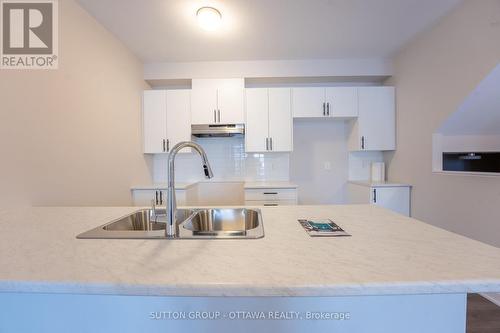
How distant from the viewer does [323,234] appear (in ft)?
2.79

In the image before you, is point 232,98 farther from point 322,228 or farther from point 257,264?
point 257,264

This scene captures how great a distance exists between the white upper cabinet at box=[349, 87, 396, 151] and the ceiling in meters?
0.50

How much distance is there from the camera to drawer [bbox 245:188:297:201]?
9.05 feet

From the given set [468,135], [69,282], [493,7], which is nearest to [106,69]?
[69,282]

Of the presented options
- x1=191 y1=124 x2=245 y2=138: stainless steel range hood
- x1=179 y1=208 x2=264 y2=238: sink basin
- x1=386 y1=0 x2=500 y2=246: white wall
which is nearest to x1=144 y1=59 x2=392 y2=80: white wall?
x1=386 y1=0 x2=500 y2=246: white wall

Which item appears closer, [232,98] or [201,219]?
[201,219]

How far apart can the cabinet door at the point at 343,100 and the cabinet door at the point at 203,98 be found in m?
1.57

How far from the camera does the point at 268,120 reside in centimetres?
296

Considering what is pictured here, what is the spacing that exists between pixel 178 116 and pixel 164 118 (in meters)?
0.20

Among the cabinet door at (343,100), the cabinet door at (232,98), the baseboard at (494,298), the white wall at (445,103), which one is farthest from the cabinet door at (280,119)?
the baseboard at (494,298)

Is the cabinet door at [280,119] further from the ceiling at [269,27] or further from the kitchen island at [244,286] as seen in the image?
the kitchen island at [244,286]

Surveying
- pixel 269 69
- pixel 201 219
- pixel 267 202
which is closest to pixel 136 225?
pixel 201 219

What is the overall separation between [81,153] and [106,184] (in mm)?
428

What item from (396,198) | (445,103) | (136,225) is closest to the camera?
(136,225)
